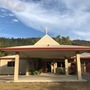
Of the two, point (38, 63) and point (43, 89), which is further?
point (38, 63)

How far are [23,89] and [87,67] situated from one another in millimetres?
24285

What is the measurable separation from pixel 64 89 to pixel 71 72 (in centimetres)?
1888

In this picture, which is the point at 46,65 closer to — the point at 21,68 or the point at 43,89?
the point at 21,68

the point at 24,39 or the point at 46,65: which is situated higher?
the point at 24,39

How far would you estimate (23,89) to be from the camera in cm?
1494

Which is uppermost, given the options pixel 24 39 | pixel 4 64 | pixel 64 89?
pixel 24 39

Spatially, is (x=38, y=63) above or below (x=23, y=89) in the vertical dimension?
above

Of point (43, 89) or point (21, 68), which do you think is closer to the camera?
point (43, 89)

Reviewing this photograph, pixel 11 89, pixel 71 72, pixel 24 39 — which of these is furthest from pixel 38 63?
pixel 24 39

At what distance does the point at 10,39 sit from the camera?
122m

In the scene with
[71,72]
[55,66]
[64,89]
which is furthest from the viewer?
[55,66]

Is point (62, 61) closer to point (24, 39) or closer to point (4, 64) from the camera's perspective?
point (4, 64)

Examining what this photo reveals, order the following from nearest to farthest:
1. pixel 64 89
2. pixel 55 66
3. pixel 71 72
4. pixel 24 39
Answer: pixel 64 89 < pixel 71 72 < pixel 55 66 < pixel 24 39

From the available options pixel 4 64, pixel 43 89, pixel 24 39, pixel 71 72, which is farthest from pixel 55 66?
pixel 24 39
